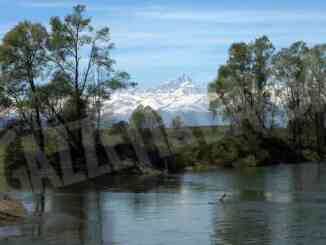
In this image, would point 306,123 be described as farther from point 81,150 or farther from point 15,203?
point 15,203

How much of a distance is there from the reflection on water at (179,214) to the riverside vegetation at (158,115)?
57.4ft

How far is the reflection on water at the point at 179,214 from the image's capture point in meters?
36.8

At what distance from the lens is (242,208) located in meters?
48.5

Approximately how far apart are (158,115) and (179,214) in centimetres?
5497

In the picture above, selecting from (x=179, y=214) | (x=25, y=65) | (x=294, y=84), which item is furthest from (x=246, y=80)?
(x=179, y=214)

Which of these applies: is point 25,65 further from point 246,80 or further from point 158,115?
point 246,80

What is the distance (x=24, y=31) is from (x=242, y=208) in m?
48.1

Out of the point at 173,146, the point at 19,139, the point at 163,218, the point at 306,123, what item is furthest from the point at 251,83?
the point at 163,218

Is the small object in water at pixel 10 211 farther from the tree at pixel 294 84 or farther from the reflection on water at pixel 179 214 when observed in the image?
the tree at pixel 294 84

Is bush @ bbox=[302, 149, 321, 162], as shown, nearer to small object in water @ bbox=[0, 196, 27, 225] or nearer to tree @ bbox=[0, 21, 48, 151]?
tree @ bbox=[0, 21, 48, 151]

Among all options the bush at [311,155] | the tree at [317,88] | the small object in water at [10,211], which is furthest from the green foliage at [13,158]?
the tree at [317,88]

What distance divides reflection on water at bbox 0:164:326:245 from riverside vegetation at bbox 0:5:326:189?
17503mm

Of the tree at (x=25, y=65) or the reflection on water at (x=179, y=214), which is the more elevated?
the tree at (x=25, y=65)

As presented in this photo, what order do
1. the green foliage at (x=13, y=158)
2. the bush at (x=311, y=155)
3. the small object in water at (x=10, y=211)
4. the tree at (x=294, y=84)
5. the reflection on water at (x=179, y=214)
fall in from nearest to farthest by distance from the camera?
the reflection on water at (x=179, y=214)
the small object in water at (x=10, y=211)
the green foliage at (x=13, y=158)
the bush at (x=311, y=155)
the tree at (x=294, y=84)
